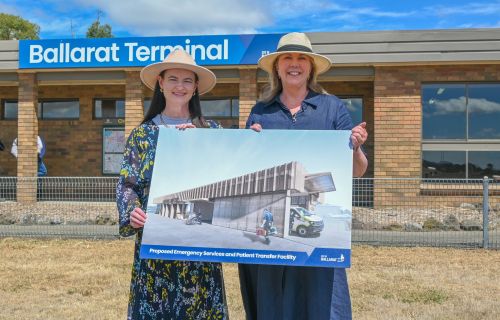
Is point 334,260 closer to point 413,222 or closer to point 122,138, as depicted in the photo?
point 413,222

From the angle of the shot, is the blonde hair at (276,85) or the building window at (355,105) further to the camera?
the building window at (355,105)

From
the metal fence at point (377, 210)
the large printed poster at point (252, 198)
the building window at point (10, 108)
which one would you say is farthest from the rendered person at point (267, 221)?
the building window at point (10, 108)

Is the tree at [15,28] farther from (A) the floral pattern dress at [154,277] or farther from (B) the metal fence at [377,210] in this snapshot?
(A) the floral pattern dress at [154,277]

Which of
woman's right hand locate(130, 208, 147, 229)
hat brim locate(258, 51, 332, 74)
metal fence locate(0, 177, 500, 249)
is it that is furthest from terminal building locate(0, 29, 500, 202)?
woman's right hand locate(130, 208, 147, 229)

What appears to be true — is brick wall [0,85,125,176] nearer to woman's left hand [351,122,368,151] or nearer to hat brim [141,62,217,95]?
hat brim [141,62,217,95]

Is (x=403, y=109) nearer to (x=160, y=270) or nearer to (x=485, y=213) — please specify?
(x=485, y=213)

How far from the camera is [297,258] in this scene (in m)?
2.70

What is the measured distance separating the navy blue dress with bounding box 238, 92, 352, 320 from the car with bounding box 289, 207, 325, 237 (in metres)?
0.30

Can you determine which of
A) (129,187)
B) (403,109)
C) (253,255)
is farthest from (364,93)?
(253,255)

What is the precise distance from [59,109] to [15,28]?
3859cm

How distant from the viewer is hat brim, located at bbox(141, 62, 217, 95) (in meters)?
3.15

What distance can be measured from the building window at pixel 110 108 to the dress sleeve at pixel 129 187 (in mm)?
11582

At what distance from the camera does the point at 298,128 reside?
3043 millimetres

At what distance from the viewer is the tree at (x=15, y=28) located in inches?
1859
